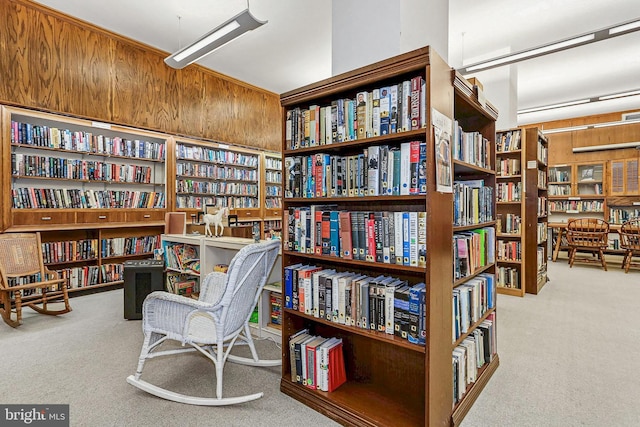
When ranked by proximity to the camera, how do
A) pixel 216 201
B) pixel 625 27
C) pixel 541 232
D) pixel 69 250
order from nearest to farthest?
1. pixel 625 27
2. pixel 69 250
3. pixel 541 232
4. pixel 216 201

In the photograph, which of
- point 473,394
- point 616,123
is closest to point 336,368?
point 473,394

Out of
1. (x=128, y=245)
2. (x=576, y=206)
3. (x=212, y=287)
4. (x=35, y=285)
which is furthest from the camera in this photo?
(x=576, y=206)

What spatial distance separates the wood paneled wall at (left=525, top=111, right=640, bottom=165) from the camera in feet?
25.0

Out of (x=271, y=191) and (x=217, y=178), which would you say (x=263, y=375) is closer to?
(x=217, y=178)

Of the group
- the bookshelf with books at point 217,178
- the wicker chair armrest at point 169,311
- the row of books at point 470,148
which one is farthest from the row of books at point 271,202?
the row of books at point 470,148

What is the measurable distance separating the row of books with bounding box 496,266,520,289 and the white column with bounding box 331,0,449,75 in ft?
10.9

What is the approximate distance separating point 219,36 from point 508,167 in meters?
3.96

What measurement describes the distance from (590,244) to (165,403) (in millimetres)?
7025

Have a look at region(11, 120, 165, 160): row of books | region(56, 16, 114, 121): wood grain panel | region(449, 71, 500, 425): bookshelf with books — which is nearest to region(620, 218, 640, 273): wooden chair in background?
region(449, 71, 500, 425): bookshelf with books

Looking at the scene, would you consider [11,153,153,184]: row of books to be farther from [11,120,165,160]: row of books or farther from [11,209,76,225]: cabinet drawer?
[11,209,76,225]: cabinet drawer

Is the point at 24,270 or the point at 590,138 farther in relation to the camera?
the point at 590,138

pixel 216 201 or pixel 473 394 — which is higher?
pixel 216 201

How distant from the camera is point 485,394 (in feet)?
6.79

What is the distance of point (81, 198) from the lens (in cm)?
425
